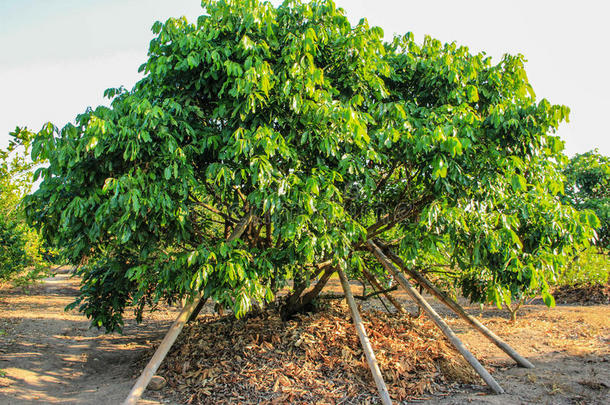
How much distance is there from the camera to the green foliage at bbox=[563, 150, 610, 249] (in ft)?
36.6

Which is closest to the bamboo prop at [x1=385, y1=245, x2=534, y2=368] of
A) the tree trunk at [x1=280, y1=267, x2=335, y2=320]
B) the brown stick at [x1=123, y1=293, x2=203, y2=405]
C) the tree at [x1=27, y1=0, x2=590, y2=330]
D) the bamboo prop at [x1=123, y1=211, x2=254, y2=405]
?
the tree at [x1=27, y1=0, x2=590, y2=330]

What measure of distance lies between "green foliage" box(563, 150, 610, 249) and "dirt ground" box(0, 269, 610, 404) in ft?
9.30

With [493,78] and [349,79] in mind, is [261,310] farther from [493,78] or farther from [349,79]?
[493,78]

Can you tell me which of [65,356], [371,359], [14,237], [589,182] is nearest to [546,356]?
[371,359]

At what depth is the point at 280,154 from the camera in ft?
14.7

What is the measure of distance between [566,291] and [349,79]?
1073 centimetres

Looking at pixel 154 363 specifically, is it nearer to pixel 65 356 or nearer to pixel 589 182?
pixel 65 356

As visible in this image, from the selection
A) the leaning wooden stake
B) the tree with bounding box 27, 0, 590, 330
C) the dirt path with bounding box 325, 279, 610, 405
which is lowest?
the dirt path with bounding box 325, 279, 610, 405

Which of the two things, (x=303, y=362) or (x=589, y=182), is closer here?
(x=303, y=362)

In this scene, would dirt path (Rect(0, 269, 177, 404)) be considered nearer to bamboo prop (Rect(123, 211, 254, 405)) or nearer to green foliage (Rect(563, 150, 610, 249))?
bamboo prop (Rect(123, 211, 254, 405))

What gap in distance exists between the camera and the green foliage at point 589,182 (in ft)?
36.6

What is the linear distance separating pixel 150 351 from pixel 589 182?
1268cm

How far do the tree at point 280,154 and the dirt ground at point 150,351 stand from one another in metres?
1.49

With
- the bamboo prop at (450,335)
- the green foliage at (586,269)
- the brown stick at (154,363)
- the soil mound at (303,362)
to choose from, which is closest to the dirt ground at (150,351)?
the bamboo prop at (450,335)
